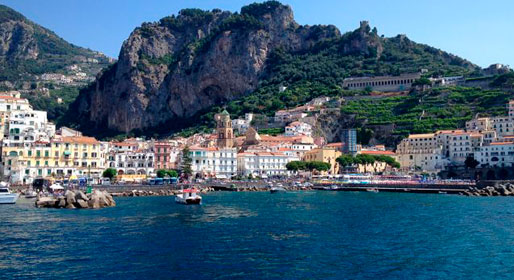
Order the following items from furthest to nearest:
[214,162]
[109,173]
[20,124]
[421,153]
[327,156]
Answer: [327,156] < [421,153] < [214,162] < [109,173] < [20,124]

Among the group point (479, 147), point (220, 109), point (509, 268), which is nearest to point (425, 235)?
point (509, 268)

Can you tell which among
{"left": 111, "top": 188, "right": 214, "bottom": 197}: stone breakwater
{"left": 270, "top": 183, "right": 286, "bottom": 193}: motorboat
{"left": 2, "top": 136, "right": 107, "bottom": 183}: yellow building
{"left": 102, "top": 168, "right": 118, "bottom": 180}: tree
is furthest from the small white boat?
{"left": 2, "top": 136, "right": 107, "bottom": 183}: yellow building

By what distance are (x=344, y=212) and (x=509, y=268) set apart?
69.9ft

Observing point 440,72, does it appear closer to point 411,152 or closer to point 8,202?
point 411,152

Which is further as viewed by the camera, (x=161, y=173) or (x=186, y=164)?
(x=186, y=164)

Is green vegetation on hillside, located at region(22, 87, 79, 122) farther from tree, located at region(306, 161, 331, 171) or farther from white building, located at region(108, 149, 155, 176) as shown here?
tree, located at region(306, 161, 331, 171)

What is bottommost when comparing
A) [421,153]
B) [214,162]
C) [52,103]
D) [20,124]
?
[214,162]

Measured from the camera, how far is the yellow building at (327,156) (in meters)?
98.9

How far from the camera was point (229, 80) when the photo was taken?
152625 mm

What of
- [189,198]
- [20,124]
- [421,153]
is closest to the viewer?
[189,198]

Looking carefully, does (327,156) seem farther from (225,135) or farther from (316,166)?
(225,135)

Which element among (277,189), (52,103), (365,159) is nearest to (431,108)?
(365,159)

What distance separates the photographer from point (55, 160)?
7281 centimetres

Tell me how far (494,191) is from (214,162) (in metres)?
43.0
